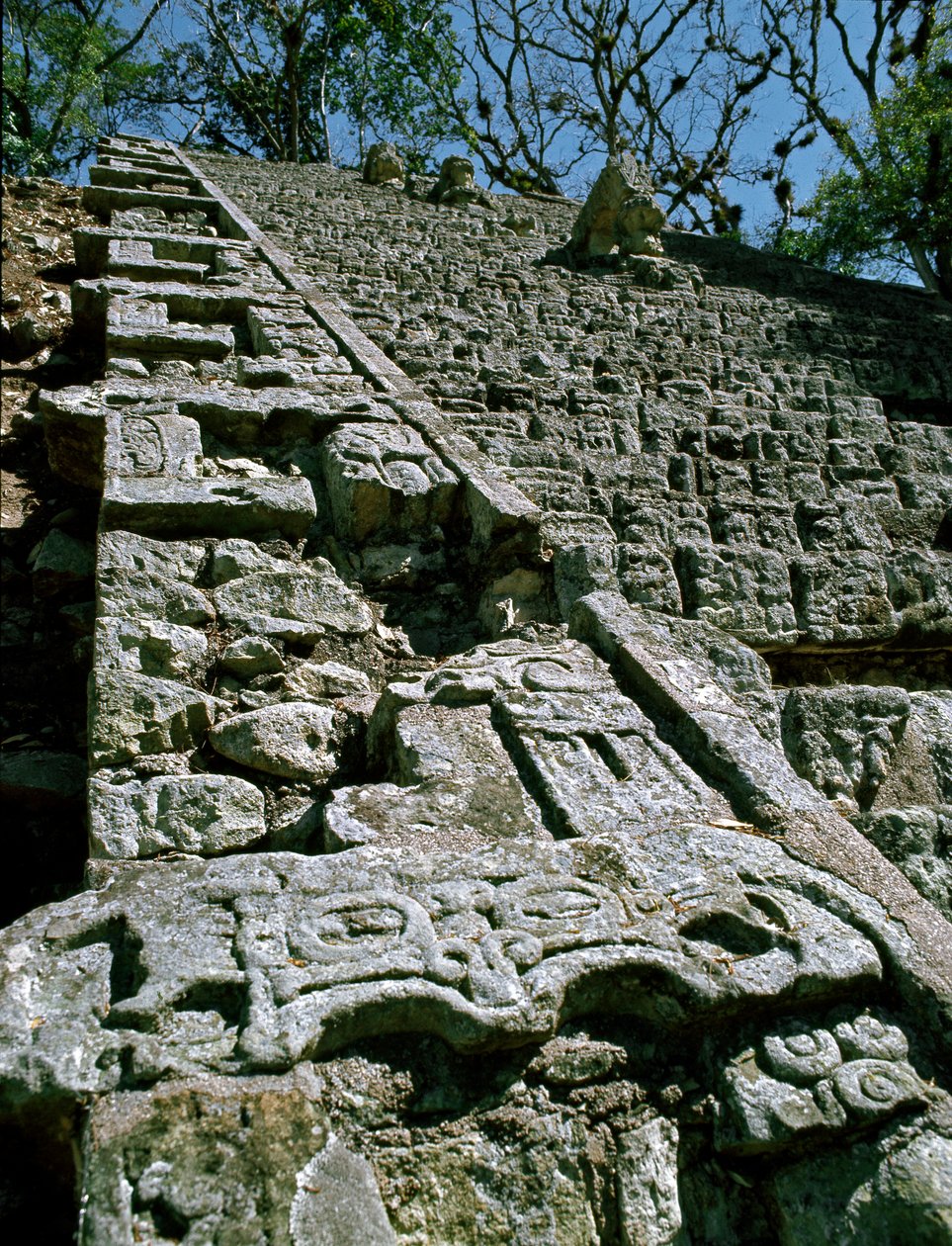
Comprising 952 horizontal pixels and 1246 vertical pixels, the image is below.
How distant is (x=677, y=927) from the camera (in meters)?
1.70

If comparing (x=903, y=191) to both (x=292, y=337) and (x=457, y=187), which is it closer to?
(x=457, y=187)

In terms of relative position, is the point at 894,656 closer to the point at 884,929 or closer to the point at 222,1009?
the point at 884,929

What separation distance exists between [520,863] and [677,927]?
0.31 metres

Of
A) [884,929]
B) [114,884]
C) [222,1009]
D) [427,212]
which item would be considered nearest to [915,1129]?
[884,929]

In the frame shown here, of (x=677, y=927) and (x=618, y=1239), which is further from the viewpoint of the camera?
(x=677, y=927)

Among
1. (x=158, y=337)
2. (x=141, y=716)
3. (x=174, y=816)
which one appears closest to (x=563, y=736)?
(x=174, y=816)

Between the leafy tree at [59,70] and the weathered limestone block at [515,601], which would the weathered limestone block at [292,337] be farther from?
the leafy tree at [59,70]

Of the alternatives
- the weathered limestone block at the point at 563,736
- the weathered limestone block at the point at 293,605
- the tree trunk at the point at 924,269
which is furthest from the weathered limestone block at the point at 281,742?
the tree trunk at the point at 924,269

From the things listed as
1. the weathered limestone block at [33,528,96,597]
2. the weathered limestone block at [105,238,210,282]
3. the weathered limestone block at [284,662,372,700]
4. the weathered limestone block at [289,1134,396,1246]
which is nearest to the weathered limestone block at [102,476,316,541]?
the weathered limestone block at [284,662,372,700]

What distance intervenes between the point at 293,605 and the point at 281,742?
0.57 meters

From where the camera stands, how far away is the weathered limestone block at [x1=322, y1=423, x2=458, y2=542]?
3260 mm

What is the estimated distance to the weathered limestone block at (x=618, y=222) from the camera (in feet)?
25.9

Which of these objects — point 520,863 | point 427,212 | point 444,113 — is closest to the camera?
point 520,863

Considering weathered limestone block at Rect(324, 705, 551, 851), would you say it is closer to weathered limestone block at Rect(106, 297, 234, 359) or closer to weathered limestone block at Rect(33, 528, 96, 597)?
weathered limestone block at Rect(33, 528, 96, 597)
